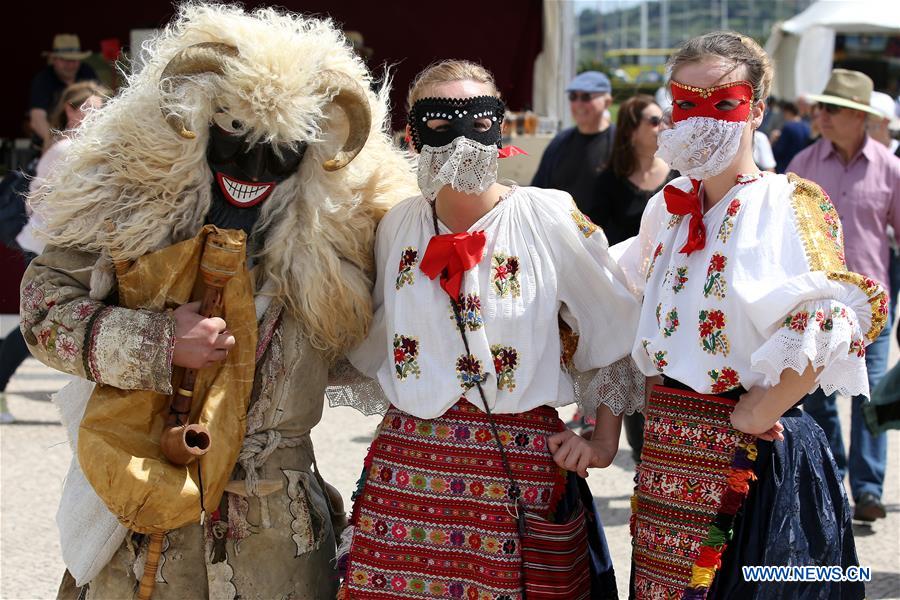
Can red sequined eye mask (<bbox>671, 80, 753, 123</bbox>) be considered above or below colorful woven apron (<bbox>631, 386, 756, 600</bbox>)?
above

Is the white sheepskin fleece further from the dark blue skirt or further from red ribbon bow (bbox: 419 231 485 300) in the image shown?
the dark blue skirt

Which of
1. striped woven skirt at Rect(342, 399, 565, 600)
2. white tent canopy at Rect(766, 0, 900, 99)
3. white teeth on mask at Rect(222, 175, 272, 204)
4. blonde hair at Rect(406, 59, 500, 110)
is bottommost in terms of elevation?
white tent canopy at Rect(766, 0, 900, 99)

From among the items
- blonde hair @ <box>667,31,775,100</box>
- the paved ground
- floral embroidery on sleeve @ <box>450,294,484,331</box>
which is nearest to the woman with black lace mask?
floral embroidery on sleeve @ <box>450,294,484,331</box>

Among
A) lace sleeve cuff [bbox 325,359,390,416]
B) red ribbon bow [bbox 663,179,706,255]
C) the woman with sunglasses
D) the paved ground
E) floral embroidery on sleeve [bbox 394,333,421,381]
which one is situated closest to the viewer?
red ribbon bow [bbox 663,179,706,255]

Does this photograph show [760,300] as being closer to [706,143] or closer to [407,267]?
[706,143]

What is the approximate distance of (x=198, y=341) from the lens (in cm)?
267

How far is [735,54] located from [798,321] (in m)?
0.68

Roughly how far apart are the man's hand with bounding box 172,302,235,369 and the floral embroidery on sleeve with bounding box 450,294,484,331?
0.58 meters

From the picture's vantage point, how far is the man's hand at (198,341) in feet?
8.76

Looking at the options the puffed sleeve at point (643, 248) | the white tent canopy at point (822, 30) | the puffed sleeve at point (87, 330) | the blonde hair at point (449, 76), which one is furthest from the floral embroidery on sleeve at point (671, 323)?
the white tent canopy at point (822, 30)

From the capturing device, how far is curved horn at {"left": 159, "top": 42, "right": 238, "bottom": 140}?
2.70 m

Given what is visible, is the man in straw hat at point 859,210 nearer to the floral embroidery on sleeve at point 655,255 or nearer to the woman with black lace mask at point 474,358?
the floral embroidery on sleeve at point 655,255

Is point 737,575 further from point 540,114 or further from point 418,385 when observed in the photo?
point 540,114

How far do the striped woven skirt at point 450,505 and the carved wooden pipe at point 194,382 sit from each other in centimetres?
49
